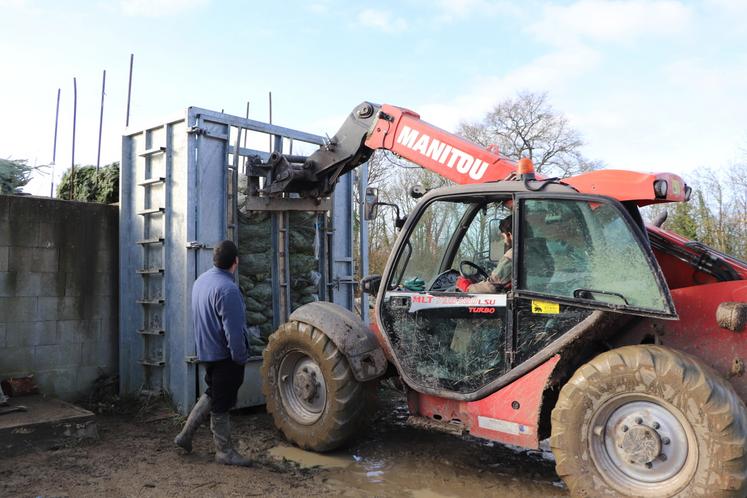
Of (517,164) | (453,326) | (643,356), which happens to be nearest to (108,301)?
(453,326)

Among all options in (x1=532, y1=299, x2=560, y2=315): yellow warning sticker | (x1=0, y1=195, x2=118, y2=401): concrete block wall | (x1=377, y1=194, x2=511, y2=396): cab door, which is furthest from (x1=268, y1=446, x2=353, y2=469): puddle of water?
(x1=0, y1=195, x2=118, y2=401): concrete block wall

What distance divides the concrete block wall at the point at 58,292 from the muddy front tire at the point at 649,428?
5226 millimetres

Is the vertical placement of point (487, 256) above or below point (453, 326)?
above

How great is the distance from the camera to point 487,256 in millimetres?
5250

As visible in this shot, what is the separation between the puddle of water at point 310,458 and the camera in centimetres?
521

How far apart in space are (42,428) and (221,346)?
1790mm

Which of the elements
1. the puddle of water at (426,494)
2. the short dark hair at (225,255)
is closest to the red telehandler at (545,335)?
the puddle of water at (426,494)

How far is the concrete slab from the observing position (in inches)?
206

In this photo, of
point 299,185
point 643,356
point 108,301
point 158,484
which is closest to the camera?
point 643,356

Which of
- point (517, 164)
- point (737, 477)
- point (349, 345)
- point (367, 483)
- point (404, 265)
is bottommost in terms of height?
point (367, 483)

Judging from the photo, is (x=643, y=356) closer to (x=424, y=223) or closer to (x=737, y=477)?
(x=737, y=477)

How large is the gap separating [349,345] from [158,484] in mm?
1763

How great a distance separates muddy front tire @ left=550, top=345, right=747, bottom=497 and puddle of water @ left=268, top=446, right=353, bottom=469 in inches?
77.7

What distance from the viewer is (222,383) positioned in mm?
5129
